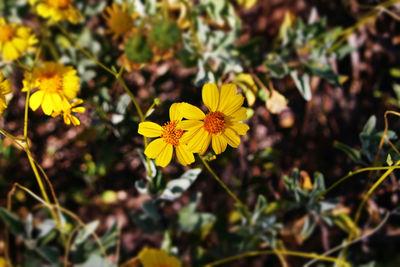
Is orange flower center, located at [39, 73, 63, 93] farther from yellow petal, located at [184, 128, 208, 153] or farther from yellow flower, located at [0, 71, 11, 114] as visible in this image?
yellow petal, located at [184, 128, 208, 153]

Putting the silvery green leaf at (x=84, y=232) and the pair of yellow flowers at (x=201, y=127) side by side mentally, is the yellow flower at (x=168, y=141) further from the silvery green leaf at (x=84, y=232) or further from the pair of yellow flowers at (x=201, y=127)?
the silvery green leaf at (x=84, y=232)

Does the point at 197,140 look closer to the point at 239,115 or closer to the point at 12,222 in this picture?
the point at 239,115

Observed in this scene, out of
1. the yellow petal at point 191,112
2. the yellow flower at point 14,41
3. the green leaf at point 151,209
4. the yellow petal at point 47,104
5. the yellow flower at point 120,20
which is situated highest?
the yellow flower at point 14,41

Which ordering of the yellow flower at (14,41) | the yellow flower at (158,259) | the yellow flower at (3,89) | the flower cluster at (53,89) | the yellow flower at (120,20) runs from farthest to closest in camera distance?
the yellow flower at (120,20), the yellow flower at (14,41), the yellow flower at (158,259), the flower cluster at (53,89), the yellow flower at (3,89)

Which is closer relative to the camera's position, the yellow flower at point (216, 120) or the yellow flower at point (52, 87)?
the yellow flower at point (216, 120)

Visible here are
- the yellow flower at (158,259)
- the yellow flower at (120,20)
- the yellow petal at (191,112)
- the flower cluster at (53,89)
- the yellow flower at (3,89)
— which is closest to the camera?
the yellow petal at (191,112)

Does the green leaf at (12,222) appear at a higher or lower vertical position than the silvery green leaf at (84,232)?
higher

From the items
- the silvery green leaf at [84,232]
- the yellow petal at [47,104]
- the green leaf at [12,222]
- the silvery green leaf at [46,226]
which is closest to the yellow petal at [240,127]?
the yellow petal at [47,104]

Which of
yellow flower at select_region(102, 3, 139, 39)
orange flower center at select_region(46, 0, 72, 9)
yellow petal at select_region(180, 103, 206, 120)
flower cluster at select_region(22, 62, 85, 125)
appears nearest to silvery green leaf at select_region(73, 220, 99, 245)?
flower cluster at select_region(22, 62, 85, 125)

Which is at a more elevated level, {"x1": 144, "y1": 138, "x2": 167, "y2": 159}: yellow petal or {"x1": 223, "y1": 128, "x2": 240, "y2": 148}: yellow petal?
{"x1": 144, "y1": 138, "x2": 167, "y2": 159}: yellow petal

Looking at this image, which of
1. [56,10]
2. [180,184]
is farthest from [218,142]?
[56,10]
